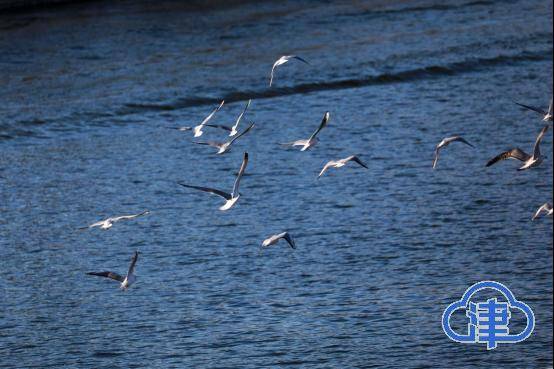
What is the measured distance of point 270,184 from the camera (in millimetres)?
26234

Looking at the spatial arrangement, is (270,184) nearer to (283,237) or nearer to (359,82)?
(359,82)

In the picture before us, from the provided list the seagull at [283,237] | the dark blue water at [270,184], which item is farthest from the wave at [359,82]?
the seagull at [283,237]

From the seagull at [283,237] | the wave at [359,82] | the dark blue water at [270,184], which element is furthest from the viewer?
the wave at [359,82]

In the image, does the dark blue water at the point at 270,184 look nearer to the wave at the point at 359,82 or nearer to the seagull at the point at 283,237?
the wave at the point at 359,82

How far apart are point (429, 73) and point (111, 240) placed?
13124mm

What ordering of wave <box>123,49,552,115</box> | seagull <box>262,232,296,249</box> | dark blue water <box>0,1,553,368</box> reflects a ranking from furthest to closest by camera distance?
wave <box>123,49,552,115</box> < dark blue water <box>0,1,553,368</box> < seagull <box>262,232,296,249</box>

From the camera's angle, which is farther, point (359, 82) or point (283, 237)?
point (359, 82)

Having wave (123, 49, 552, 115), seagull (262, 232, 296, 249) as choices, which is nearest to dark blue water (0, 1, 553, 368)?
wave (123, 49, 552, 115)

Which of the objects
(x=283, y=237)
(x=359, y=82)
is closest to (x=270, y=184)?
(x=359, y=82)

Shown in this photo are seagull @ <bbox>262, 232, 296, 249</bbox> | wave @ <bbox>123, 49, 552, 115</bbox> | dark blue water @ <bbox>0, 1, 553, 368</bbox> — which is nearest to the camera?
seagull @ <bbox>262, 232, 296, 249</bbox>

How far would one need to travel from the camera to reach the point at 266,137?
29234mm

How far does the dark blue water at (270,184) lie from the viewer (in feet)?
63.3

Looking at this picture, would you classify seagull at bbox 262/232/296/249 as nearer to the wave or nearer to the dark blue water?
the dark blue water

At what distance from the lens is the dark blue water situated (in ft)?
63.3
